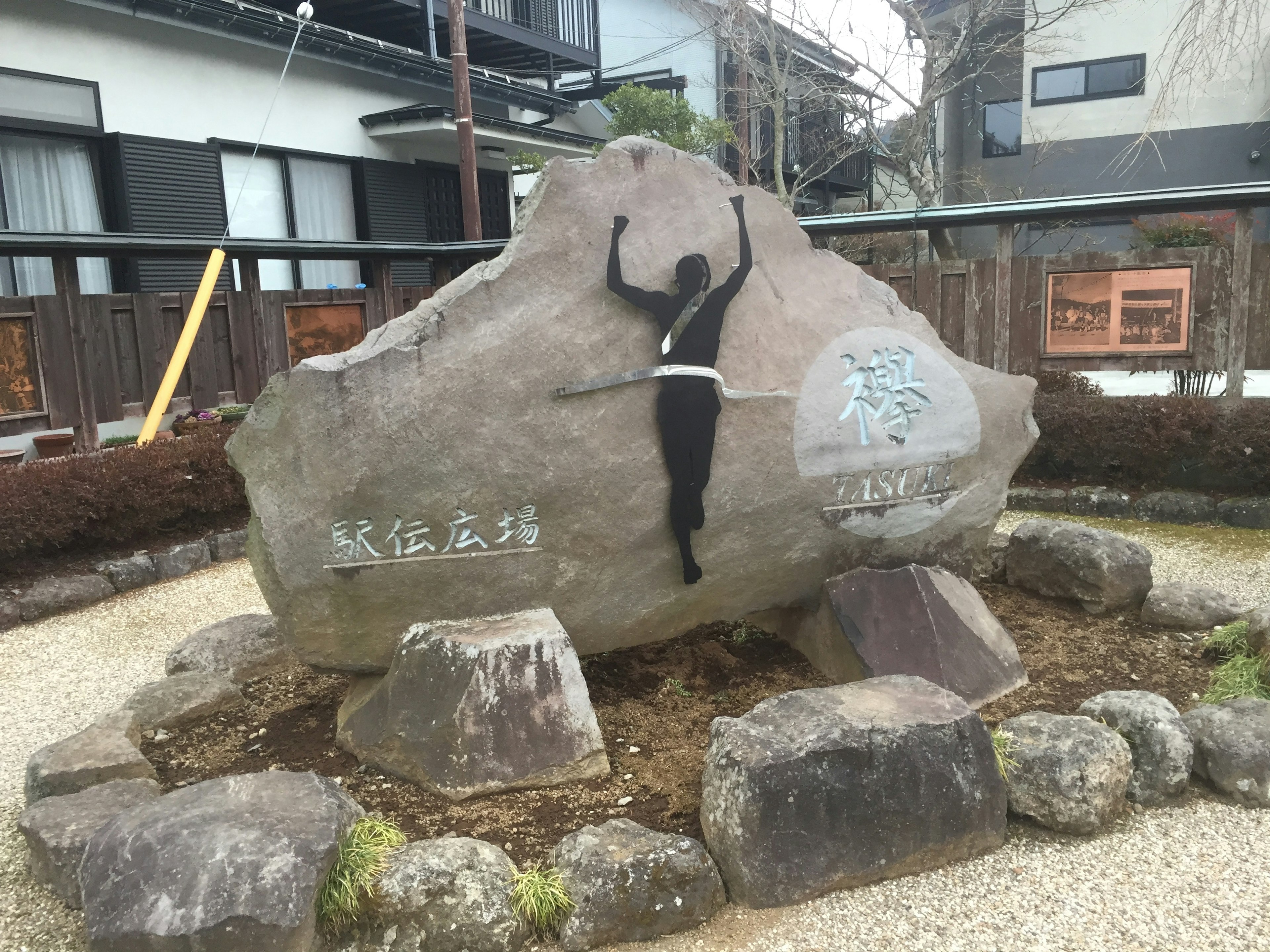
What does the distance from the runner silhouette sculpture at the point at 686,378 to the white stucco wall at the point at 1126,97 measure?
1479cm

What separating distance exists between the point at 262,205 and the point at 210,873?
36.3 feet

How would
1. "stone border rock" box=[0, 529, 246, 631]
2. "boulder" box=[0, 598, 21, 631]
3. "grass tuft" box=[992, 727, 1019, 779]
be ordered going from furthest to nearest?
"stone border rock" box=[0, 529, 246, 631]
"boulder" box=[0, 598, 21, 631]
"grass tuft" box=[992, 727, 1019, 779]

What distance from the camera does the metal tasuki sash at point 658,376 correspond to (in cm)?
393

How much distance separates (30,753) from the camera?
14.6 ft

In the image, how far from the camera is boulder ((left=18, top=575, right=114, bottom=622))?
6.29 metres

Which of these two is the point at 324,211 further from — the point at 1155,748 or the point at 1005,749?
the point at 1155,748

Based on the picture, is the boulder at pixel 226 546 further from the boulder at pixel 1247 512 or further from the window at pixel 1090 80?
the window at pixel 1090 80

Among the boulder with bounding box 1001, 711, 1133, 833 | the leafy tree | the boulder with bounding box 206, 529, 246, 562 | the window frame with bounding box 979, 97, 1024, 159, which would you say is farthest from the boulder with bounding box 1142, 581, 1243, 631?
the window frame with bounding box 979, 97, 1024, 159

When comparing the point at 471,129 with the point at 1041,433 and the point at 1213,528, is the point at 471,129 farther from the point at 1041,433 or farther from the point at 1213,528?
the point at 1213,528

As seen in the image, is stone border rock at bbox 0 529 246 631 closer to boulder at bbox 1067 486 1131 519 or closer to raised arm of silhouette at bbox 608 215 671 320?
raised arm of silhouette at bbox 608 215 671 320

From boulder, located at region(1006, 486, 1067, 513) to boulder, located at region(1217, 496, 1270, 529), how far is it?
1.16m

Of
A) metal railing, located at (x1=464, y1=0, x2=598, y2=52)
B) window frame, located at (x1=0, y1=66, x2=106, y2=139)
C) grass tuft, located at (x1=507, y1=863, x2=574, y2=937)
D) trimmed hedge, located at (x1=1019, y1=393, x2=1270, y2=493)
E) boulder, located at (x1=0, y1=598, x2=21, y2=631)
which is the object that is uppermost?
metal railing, located at (x1=464, y1=0, x2=598, y2=52)

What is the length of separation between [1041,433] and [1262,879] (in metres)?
6.01

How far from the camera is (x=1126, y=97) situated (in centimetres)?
1756
